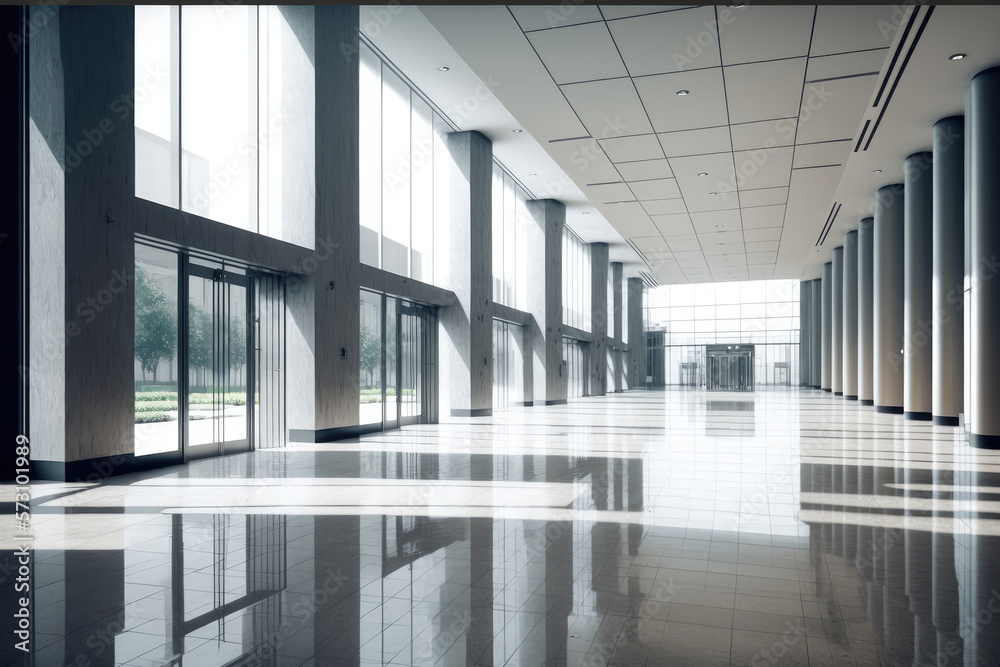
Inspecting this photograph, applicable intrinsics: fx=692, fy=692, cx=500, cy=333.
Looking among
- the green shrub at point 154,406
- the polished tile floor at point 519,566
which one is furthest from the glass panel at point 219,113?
the polished tile floor at point 519,566

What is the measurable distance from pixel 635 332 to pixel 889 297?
27.9 metres

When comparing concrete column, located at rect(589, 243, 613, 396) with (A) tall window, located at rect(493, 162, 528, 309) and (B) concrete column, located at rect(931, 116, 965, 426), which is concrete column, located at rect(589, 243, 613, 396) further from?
(B) concrete column, located at rect(931, 116, 965, 426)

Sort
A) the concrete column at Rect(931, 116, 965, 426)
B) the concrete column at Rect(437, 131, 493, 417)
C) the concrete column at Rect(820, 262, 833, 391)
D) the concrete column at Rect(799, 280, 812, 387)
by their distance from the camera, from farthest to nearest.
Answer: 1. the concrete column at Rect(799, 280, 812, 387)
2. the concrete column at Rect(820, 262, 833, 391)
3. the concrete column at Rect(437, 131, 493, 417)
4. the concrete column at Rect(931, 116, 965, 426)

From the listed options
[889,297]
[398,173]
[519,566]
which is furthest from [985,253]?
[398,173]

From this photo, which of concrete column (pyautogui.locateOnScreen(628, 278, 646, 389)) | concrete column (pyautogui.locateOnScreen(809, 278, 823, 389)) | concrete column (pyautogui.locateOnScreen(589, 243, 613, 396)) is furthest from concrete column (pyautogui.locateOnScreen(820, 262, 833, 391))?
concrete column (pyautogui.locateOnScreen(628, 278, 646, 389))

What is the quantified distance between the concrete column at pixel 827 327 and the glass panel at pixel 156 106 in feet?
107

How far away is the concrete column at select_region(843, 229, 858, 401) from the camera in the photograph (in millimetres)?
27484

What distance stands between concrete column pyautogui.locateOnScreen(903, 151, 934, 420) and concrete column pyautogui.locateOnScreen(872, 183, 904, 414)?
319 centimetres

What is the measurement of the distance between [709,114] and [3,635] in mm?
12693

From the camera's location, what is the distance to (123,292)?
8.99 m

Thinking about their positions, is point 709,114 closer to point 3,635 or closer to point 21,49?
point 21,49

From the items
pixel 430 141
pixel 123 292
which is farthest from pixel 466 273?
pixel 123 292

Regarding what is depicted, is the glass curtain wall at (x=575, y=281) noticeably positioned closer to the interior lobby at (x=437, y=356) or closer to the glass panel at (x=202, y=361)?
the interior lobby at (x=437, y=356)

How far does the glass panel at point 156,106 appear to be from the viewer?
9.69 meters
